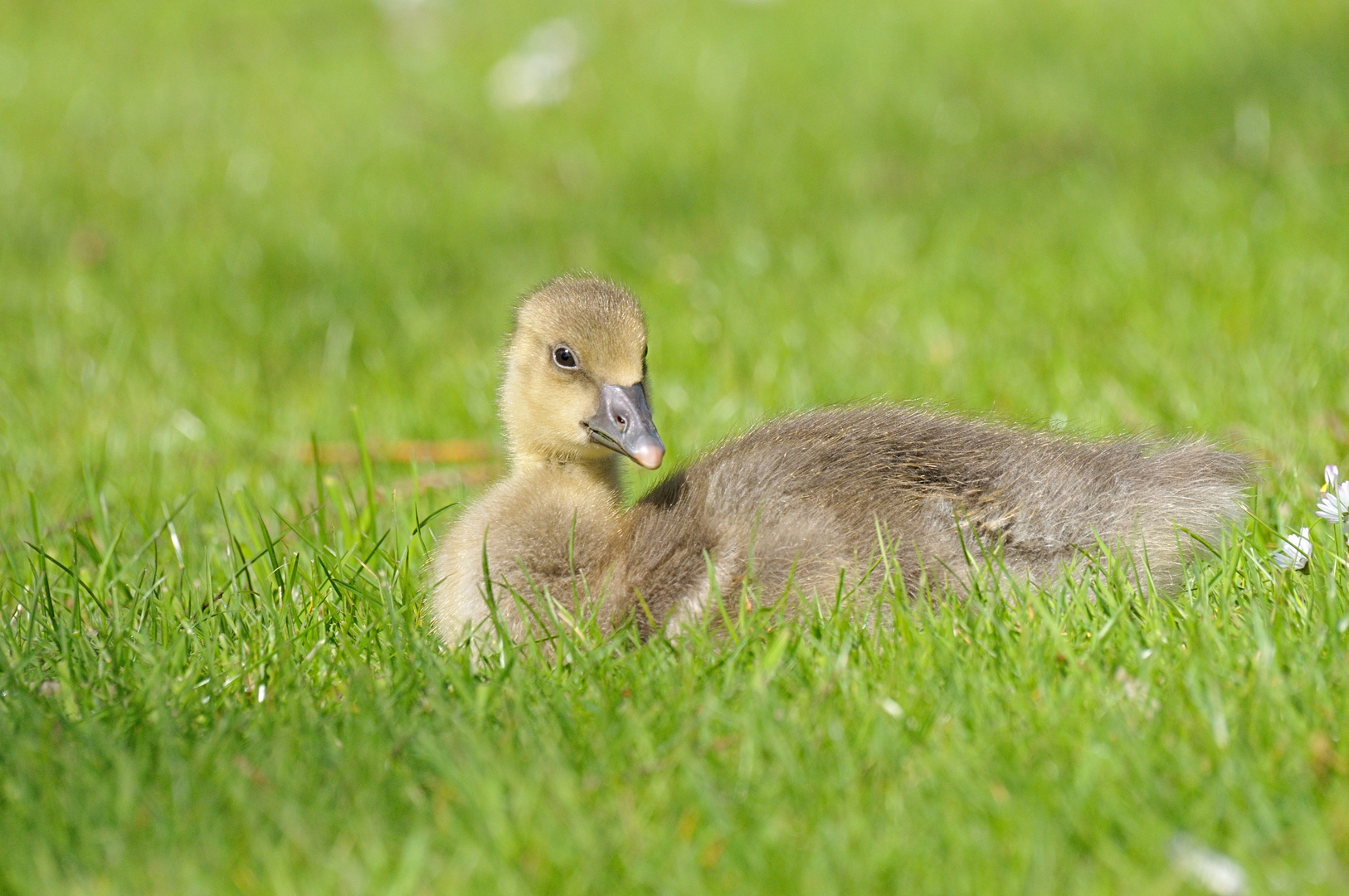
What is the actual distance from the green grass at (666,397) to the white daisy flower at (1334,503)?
2.1 inches

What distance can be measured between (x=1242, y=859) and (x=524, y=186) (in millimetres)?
6539

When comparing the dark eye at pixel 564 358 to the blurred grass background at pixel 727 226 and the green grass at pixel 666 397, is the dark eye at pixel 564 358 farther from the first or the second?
the blurred grass background at pixel 727 226

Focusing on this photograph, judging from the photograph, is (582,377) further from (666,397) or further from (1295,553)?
(666,397)

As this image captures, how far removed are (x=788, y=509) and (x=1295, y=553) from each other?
1.09 meters

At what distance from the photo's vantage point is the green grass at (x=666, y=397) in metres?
2.14

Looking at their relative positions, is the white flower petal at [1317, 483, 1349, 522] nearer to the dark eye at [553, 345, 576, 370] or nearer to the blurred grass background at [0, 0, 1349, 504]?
the blurred grass background at [0, 0, 1349, 504]

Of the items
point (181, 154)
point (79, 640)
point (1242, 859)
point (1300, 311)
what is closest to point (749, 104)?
point (181, 154)

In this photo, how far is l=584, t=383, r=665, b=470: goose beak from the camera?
315 centimetres

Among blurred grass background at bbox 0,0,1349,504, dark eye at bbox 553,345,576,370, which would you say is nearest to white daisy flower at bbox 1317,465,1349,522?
blurred grass background at bbox 0,0,1349,504

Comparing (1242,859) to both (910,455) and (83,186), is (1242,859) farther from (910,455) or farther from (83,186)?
(83,186)

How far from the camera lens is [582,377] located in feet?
10.9

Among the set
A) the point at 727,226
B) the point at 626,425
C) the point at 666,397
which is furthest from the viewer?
the point at 727,226

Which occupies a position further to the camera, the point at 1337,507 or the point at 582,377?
the point at 582,377

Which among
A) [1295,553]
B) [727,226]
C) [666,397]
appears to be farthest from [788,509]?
[727,226]
